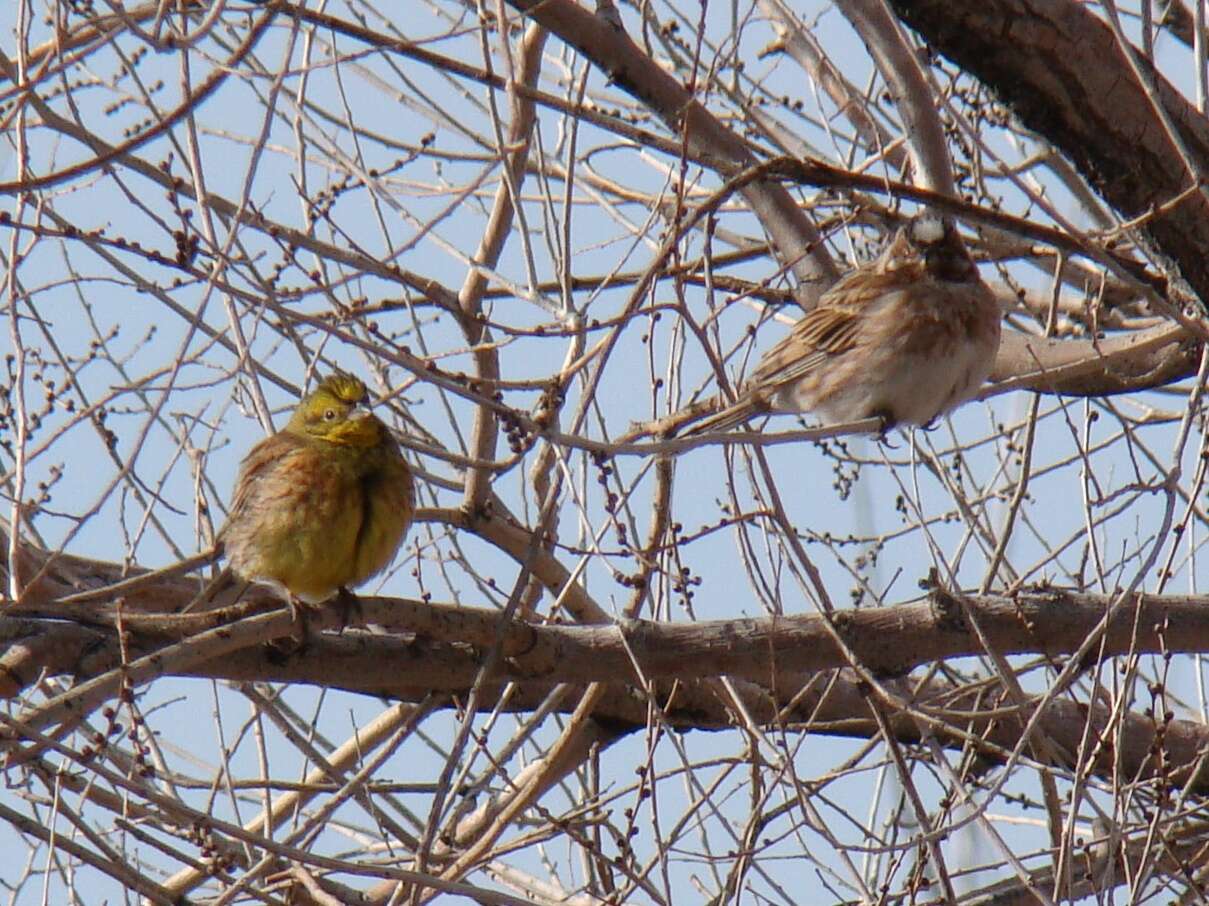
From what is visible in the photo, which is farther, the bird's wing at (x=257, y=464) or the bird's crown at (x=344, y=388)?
the bird's crown at (x=344, y=388)

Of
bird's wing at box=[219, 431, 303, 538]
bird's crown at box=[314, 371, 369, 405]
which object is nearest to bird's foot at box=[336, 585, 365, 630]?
bird's wing at box=[219, 431, 303, 538]

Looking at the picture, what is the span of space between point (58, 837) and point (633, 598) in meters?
2.51

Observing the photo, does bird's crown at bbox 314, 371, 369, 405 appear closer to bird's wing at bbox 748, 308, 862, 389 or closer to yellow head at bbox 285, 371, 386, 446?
yellow head at bbox 285, 371, 386, 446

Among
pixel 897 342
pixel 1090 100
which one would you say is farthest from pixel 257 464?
pixel 1090 100

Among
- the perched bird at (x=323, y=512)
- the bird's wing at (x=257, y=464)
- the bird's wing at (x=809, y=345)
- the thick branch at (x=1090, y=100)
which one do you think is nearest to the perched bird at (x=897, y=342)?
the bird's wing at (x=809, y=345)

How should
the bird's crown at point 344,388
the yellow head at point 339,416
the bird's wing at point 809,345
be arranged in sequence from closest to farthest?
1. the yellow head at point 339,416
2. the bird's crown at point 344,388
3. the bird's wing at point 809,345

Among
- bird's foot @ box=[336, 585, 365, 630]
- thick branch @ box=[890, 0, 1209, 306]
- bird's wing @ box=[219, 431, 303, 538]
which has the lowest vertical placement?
bird's foot @ box=[336, 585, 365, 630]

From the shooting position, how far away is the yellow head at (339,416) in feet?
20.4

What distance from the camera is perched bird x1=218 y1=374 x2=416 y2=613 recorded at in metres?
5.89

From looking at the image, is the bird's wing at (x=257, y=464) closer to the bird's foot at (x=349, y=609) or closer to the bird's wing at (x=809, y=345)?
the bird's foot at (x=349, y=609)

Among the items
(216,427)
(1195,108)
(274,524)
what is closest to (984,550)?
(1195,108)

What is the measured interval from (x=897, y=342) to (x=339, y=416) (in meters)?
2.09

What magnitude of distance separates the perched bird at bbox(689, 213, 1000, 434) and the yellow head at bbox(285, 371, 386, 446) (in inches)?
53.3

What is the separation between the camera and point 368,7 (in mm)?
6777
